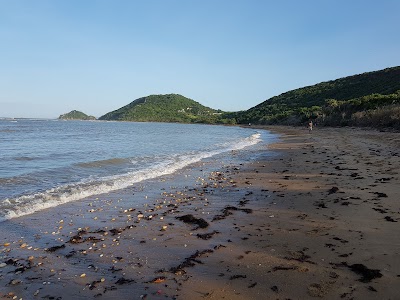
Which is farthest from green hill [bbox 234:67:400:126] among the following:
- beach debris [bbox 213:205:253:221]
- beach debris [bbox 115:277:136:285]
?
beach debris [bbox 115:277:136:285]

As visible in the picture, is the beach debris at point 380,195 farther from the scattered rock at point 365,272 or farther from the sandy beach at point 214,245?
the scattered rock at point 365,272

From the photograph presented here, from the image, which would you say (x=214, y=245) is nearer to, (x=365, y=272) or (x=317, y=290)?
(x=317, y=290)

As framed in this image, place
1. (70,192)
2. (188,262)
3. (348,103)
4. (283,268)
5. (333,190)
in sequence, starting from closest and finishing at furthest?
(283,268)
(188,262)
(333,190)
(70,192)
(348,103)

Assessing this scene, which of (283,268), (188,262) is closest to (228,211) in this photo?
(188,262)

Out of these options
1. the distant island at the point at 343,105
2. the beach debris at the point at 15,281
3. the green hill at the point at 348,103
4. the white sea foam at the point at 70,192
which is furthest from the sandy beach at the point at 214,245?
the green hill at the point at 348,103

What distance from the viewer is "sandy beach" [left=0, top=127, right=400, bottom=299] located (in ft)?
11.9

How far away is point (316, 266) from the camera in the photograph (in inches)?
158

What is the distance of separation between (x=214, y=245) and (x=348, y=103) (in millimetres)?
52104

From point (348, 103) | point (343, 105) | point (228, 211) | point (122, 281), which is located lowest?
point (228, 211)

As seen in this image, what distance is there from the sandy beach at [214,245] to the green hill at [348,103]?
90.0ft

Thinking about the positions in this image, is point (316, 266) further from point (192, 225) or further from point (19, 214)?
point (19, 214)

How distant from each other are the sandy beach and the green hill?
2744 cm

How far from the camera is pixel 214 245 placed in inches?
197

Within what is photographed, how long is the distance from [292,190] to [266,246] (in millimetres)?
4191
